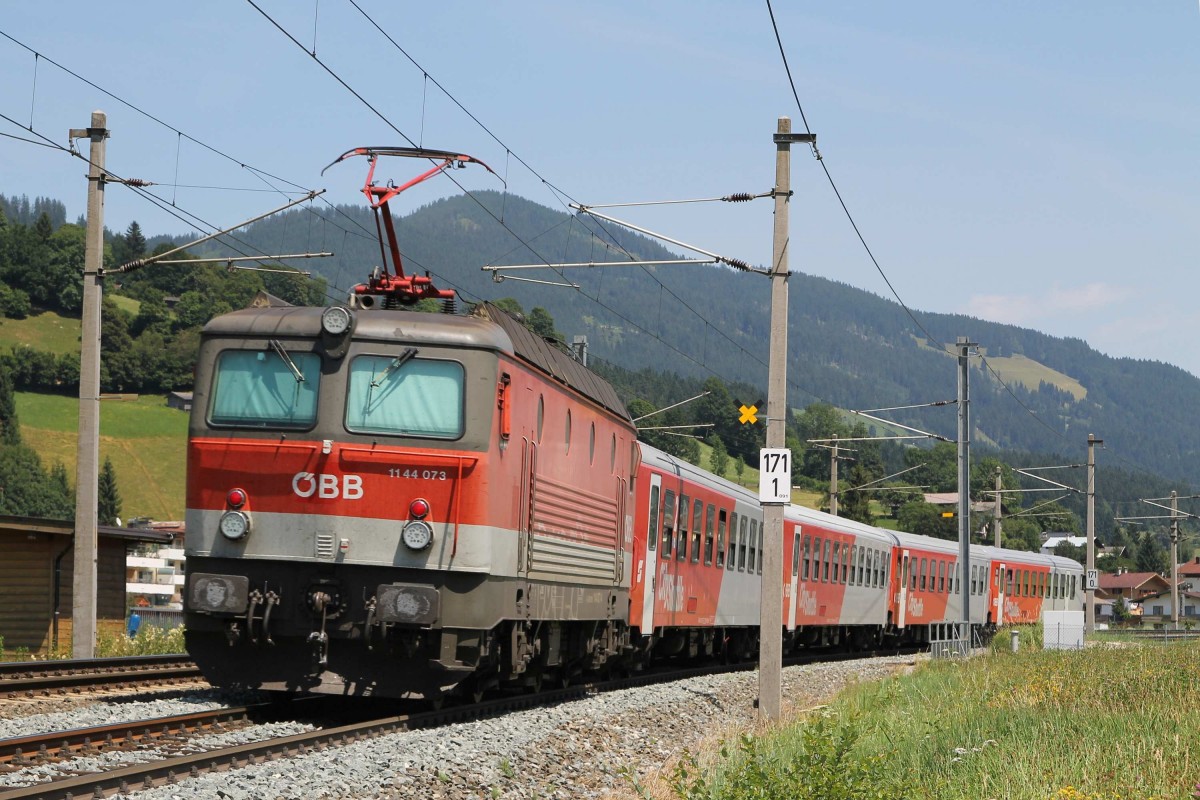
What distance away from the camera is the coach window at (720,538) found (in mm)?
25812

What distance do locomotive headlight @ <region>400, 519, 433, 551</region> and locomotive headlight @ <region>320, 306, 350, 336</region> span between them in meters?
1.86

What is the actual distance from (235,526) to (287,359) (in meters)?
1.56

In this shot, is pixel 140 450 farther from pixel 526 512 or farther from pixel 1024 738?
pixel 1024 738

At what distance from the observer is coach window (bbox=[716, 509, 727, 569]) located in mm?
25812

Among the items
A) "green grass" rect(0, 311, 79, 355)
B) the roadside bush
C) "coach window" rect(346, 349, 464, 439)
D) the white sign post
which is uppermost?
"green grass" rect(0, 311, 79, 355)

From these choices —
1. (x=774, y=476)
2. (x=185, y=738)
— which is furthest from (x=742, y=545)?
(x=185, y=738)

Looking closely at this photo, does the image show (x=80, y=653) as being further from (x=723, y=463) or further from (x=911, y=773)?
(x=723, y=463)

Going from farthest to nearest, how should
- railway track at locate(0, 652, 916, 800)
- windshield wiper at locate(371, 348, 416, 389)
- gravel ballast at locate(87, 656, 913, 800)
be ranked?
windshield wiper at locate(371, 348, 416, 389), gravel ballast at locate(87, 656, 913, 800), railway track at locate(0, 652, 916, 800)

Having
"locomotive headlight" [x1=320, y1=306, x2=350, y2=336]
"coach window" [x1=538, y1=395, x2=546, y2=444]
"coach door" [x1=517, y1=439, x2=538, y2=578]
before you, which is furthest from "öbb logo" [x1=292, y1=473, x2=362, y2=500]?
"coach window" [x1=538, y1=395, x2=546, y2=444]

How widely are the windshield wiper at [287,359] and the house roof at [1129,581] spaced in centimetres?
15069

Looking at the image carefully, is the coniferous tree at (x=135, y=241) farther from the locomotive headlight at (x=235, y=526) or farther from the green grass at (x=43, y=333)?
the locomotive headlight at (x=235, y=526)

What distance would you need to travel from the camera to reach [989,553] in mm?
47062

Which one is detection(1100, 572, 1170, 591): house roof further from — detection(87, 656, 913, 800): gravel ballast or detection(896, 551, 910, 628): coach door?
detection(87, 656, 913, 800): gravel ballast

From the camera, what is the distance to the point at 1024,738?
1134cm
